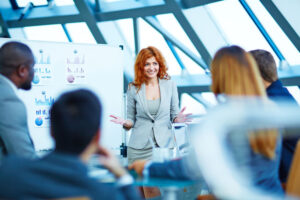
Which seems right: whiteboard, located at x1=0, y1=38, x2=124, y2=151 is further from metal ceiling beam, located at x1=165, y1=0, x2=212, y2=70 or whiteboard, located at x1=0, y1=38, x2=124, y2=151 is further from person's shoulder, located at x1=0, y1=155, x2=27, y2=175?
metal ceiling beam, located at x1=165, y1=0, x2=212, y2=70

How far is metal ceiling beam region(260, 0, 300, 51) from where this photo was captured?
6265 mm

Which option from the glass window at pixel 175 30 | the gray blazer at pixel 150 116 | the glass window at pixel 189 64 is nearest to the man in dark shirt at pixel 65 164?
the gray blazer at pixel 150 116

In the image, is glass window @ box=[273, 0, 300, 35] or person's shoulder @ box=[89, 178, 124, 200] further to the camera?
glass window @ box=[273, 0, 300, 35]

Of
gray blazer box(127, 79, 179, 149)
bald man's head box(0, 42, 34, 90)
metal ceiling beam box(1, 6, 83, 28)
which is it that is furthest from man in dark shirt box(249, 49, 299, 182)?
metal ceiling beam box(1, 6, 83, 28)

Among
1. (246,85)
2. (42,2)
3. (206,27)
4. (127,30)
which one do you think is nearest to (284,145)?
(246,85)

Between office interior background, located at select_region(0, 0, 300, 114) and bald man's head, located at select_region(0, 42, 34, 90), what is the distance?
185 inches

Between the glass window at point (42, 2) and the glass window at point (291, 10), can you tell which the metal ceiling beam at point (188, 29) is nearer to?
the glass window at point (291, 10)

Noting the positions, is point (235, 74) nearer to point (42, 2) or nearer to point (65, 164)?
point (65, 164)

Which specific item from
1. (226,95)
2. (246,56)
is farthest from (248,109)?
(246,56)

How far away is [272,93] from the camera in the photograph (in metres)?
2.54

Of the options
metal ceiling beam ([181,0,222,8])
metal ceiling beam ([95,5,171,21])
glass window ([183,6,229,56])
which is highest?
metal ceiling beam ([95,5,171,21])

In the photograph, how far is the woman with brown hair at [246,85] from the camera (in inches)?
66.3

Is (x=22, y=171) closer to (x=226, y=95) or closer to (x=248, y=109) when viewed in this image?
(x=248, y=109)

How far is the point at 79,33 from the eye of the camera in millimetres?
10492
